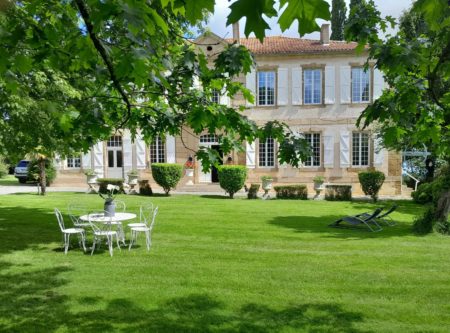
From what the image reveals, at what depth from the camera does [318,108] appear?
73.9 feet

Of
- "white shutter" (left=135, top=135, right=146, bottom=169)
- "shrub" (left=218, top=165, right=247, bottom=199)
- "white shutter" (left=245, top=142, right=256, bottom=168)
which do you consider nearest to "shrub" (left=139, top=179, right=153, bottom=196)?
"white shutter" (left=135, top=135, right=146, bottom=169)

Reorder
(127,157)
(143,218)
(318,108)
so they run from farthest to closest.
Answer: (127,157) → (318,108) → (143,218)

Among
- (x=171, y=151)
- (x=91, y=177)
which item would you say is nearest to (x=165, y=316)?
(x=91, y=177)

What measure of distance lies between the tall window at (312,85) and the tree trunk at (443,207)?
1258cm

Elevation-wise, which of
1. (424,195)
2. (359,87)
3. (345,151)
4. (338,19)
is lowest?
(424,195)

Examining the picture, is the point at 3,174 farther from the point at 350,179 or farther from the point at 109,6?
the point at 109,6

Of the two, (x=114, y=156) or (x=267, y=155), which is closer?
(x=267, y=155)

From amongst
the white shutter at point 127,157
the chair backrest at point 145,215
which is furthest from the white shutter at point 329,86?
the chair backrest at point 145,215

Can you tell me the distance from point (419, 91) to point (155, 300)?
3.92m

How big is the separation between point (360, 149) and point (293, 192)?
17.5 feet

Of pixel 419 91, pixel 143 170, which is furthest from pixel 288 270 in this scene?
pixel 143 170

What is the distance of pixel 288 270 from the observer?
705cm

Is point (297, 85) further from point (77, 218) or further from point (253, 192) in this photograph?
point (77, 218)

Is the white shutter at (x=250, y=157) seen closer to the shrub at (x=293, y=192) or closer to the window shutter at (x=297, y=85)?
the window shutter at (x=297, y=85)
